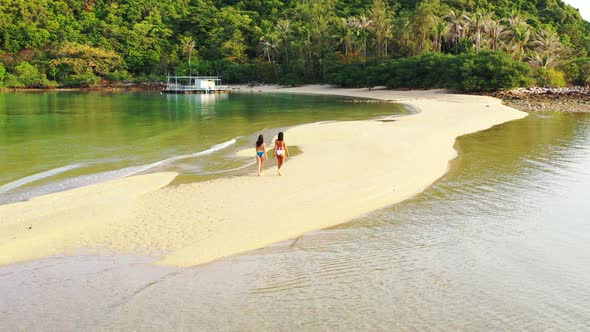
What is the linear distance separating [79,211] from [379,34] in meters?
90.9

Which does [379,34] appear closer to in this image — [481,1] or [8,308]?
[481,1]

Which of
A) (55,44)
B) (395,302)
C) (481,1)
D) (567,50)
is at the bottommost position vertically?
(395,302)

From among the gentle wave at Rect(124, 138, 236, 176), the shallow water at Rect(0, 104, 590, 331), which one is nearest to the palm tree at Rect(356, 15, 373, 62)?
the gentle wave at Rect(124, 138, 236, 176)

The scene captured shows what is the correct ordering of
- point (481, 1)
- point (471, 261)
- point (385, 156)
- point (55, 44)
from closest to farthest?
point (471, 261) → point (385, 156) → point (481, 1) → point (55, 44)

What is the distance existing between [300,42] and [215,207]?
101 m

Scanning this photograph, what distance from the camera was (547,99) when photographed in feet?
185

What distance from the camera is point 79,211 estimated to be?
11766 mm

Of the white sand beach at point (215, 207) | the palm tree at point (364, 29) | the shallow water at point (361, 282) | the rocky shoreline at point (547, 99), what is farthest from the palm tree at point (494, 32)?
the shallow water at point (361, 282)

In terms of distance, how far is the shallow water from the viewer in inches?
258

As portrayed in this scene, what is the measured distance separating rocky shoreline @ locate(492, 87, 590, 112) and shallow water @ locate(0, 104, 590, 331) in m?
40.6

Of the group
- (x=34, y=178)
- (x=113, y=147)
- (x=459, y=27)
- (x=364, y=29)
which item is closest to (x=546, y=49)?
(x=459, y=27)

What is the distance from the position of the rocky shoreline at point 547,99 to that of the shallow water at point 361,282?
40585 millimetres

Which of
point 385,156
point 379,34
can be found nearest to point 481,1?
point 379,34

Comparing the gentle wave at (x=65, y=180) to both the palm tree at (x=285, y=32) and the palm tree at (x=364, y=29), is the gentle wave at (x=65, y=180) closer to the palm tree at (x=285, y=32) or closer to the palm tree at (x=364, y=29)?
the palm tree at (x=364, y=29)
